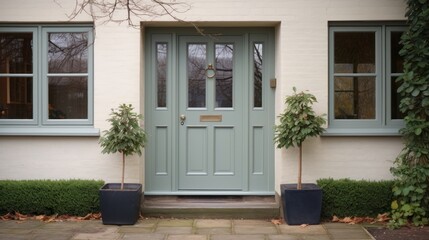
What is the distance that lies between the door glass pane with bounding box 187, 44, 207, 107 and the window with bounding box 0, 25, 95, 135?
139cm

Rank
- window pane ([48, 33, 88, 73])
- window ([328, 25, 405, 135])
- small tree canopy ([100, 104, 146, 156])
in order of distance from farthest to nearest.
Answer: window pane ([48, 33, 88, 73]) < window ([328, 25, 405, 135]) < small tree canopy ([100, 104, 146, 156])

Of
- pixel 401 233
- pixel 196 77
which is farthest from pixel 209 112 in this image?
pixel 401 233

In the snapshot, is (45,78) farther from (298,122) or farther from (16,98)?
(298,122)

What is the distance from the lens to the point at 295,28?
22.7 feet

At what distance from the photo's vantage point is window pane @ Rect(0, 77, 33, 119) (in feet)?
23.6

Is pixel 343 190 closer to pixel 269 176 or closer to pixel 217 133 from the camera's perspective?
pixel 269 176

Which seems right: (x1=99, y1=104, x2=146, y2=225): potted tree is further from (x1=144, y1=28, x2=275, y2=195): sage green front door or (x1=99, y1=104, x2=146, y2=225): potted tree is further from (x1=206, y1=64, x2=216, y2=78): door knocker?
(x1=206, y1=64, x2=216, y2=78): door knocker

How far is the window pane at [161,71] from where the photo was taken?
23.9 ft

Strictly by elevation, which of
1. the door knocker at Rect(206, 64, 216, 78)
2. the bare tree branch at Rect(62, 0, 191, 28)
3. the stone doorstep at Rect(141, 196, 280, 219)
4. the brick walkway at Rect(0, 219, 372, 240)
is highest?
the bare tree branch at Rect(62, 0, 191, 28)

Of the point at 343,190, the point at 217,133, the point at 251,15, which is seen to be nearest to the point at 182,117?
the point at 217,133

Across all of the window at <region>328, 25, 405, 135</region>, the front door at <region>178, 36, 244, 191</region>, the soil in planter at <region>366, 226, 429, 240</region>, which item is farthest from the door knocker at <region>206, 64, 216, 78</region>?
the soil in planter at <region>366, 226, 429, 240</region>

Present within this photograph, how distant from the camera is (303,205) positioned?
21.3 feet

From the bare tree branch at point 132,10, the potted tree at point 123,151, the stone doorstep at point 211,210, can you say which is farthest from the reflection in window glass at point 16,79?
the stone doorstep at point 211,210

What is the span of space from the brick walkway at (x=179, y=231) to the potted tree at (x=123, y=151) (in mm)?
146
